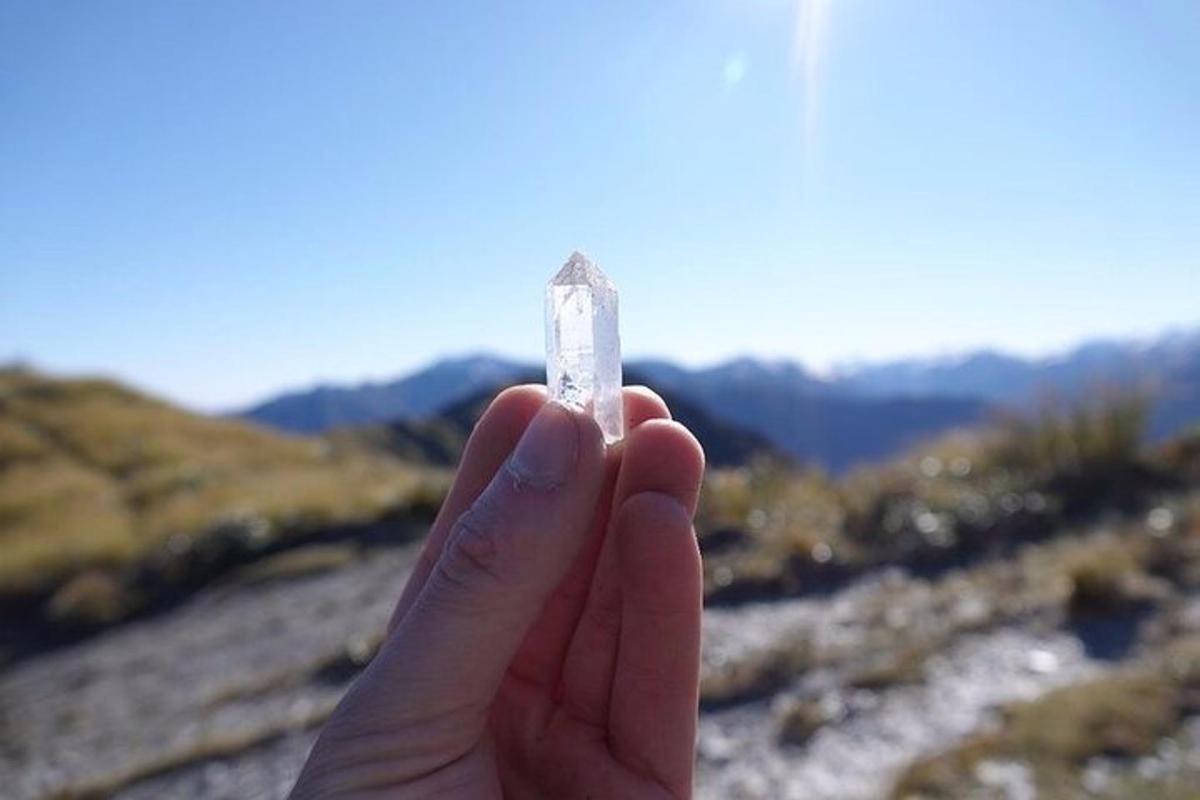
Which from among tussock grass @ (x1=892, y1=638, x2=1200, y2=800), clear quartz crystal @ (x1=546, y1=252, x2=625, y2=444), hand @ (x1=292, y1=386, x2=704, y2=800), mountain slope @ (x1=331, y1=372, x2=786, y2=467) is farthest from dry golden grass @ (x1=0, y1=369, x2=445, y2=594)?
mountain slope @ (x1=331, y1=372, x2=786, y2=467)

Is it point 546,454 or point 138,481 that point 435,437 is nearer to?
point 138,481

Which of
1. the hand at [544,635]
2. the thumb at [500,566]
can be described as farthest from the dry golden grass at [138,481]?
the thumb at [500,566]

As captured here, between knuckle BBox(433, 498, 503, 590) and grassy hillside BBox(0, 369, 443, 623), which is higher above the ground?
knuckle BBox(433, 498, 503, 590)

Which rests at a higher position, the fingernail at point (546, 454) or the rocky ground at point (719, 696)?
the fingernail at point (546, 454)

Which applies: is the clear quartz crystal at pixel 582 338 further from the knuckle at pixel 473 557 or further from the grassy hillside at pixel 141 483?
the grassy hillside at pixel 141 483

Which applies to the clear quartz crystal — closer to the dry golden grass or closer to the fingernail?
the fingernail

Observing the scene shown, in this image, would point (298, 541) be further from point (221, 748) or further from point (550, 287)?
point (550, 287)

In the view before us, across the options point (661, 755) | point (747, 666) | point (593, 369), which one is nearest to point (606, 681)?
point (661, 755)
